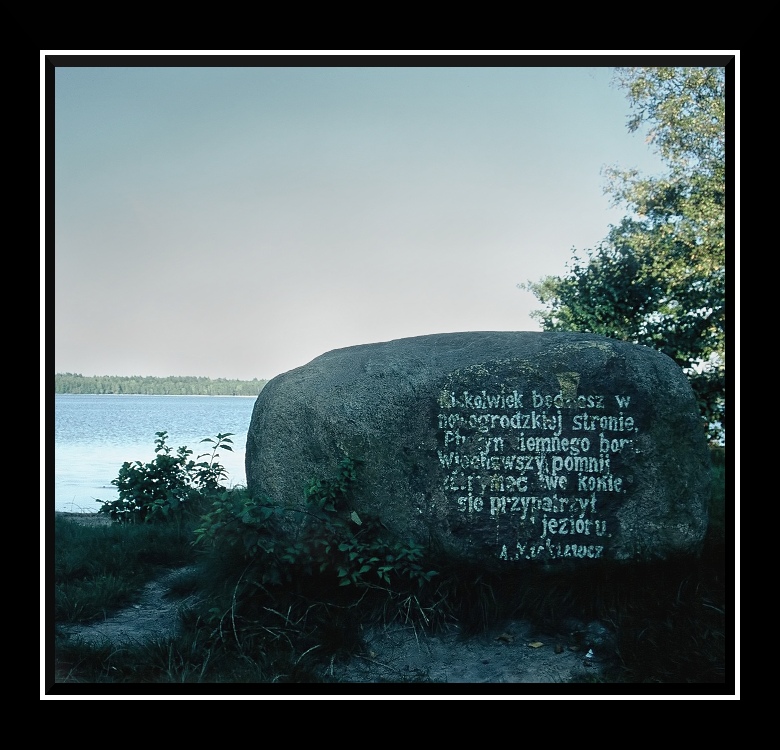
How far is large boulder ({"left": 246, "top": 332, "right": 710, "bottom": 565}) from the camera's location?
414cm

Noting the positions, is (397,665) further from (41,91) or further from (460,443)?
(41,91)

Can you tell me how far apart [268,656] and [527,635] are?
5.01ft

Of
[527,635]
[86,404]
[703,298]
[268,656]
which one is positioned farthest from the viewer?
[703,298]

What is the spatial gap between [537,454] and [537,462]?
0.05 metres

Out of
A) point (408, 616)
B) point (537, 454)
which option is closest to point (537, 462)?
point (537, 454)

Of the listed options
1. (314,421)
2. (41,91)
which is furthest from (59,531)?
(41,91)

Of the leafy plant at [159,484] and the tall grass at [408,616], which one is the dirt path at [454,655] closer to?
the tall grass at [408,616]

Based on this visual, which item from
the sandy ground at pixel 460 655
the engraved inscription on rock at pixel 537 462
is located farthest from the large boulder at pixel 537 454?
the sandy ground at pixel 460 655

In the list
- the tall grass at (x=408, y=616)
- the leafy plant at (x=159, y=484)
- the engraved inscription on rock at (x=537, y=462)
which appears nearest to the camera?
the tall grass at (x=408, y=616)

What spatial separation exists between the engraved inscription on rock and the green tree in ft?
11.1

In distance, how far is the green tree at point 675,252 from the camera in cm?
704

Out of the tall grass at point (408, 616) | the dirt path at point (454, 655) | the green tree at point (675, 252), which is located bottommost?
the dirt path at point (454, 655)

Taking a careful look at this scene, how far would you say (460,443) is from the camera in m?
4.21

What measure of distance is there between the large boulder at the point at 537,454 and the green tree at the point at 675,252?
3190 millimetres
